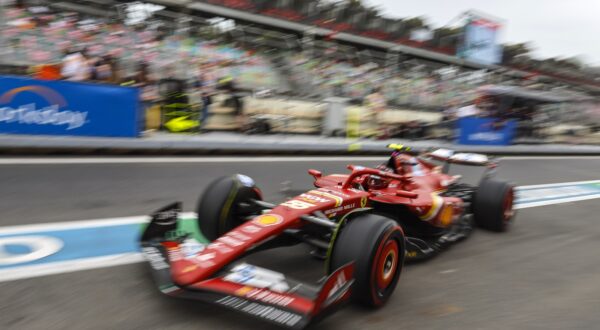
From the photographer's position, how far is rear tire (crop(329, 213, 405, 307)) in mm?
3197

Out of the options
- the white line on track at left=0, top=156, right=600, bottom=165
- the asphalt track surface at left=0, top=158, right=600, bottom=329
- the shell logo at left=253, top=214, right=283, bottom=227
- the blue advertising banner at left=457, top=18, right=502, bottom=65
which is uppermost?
the blue advertising banner at left=457, top=18, right=502, bottom=65

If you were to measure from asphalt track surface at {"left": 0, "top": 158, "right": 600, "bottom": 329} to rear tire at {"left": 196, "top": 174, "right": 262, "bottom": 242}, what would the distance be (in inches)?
17.0

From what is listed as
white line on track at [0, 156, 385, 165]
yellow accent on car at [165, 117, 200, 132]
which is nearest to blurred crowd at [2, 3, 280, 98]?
yellow accent on car at [165, 117, 200, 132]

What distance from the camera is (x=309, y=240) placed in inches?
146

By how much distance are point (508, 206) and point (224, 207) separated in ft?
12.5

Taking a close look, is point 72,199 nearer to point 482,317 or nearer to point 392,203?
point 392,203

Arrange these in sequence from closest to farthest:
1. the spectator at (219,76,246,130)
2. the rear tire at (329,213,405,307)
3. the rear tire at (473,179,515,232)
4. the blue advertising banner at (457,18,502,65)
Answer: the rear tire at (329,213,405,307)
the rear tire at (473,179,515,232)
the spectator at (219,76,246,130)
the blue advertising banner at (457,18,502,65)

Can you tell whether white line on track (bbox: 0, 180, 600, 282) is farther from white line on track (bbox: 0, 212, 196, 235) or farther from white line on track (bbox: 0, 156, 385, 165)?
white line on track (bbox: 0, 156, 385, 165)

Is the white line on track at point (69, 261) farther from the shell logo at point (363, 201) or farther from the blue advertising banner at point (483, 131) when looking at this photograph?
the blue advertising banner at point (483, 131)

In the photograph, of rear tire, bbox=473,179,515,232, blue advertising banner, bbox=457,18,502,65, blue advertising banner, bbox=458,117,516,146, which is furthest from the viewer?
blue advertising banner, bbox=457,18,502,65

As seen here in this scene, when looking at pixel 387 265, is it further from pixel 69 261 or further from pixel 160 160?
pixel 160 160

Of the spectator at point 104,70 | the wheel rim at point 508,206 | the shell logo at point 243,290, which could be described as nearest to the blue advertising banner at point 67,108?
the spectator at point 104,70

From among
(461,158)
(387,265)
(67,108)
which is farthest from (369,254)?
(67,108)

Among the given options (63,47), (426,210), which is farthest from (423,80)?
(426,210)
